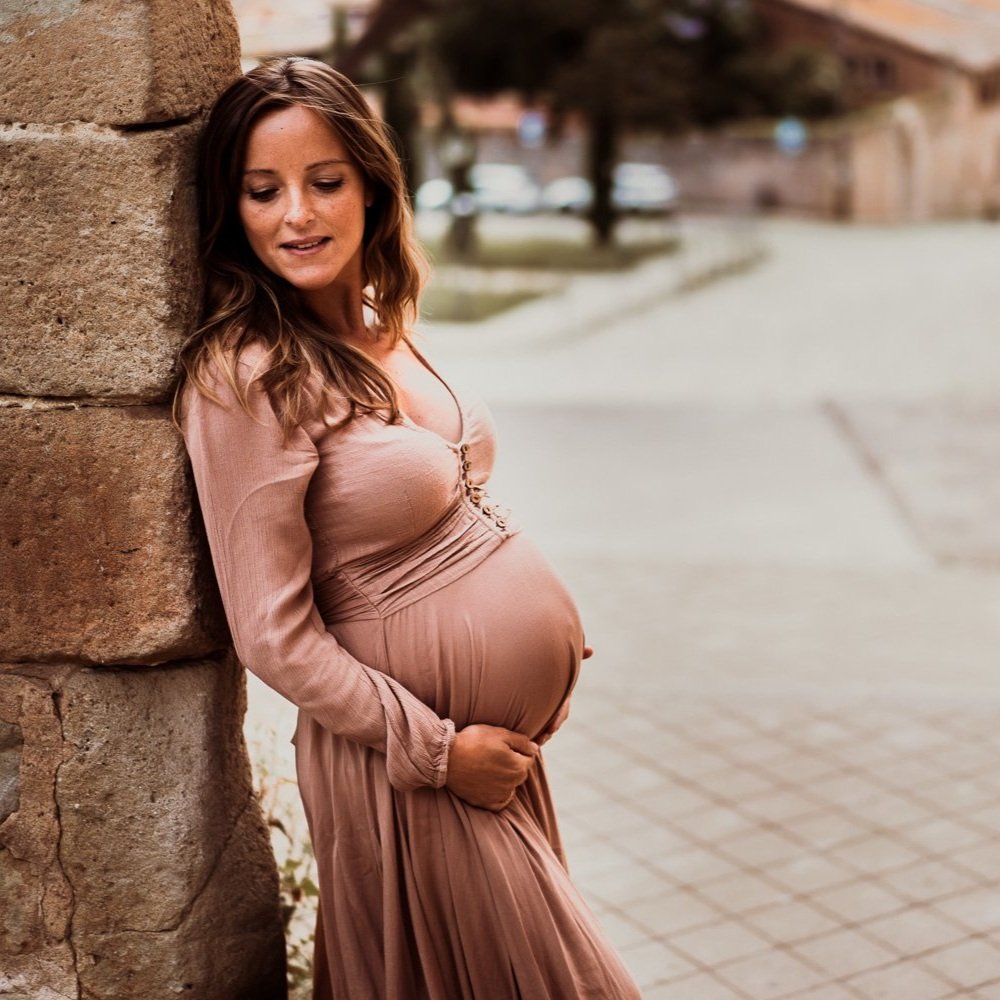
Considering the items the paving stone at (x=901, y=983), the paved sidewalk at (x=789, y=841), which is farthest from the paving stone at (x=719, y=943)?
the paving stone at (x=901, y=983)

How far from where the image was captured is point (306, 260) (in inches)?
96.0

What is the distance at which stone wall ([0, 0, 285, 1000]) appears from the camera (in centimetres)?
244

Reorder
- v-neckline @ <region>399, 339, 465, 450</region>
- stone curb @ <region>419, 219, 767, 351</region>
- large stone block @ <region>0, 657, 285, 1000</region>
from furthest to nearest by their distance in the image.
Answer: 1. stone curb @ <region>419, 219, 767, 351</region>
2. large stone block @ <region>0, 657, 285, 1000</region>
3. v-neckline @ <region>399, 339, 465, 450</region>

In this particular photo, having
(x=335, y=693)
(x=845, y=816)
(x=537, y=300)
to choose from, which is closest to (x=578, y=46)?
(x=537, y=300)

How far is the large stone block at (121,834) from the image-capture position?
266 centimetres

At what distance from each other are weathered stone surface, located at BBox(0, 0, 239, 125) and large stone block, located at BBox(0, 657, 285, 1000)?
92 cm

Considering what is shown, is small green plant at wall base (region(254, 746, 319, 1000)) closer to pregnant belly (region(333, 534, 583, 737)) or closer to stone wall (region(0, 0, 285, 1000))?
stone wall (region(0, 0, 285, 1000))

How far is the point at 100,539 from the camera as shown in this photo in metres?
2.57

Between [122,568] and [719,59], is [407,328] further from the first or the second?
[719,59]

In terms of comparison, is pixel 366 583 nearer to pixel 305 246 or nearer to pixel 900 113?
pixel 305 246

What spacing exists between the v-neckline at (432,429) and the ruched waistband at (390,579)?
6.1 inches

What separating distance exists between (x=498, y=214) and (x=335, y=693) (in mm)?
41976

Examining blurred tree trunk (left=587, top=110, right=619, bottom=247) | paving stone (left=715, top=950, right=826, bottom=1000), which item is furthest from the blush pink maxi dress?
blurred tree trunk (left=587, top=110, right=619, bottom=247)

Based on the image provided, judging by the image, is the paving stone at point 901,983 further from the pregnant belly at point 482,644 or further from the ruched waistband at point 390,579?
the ruched waistband at point 390,579
